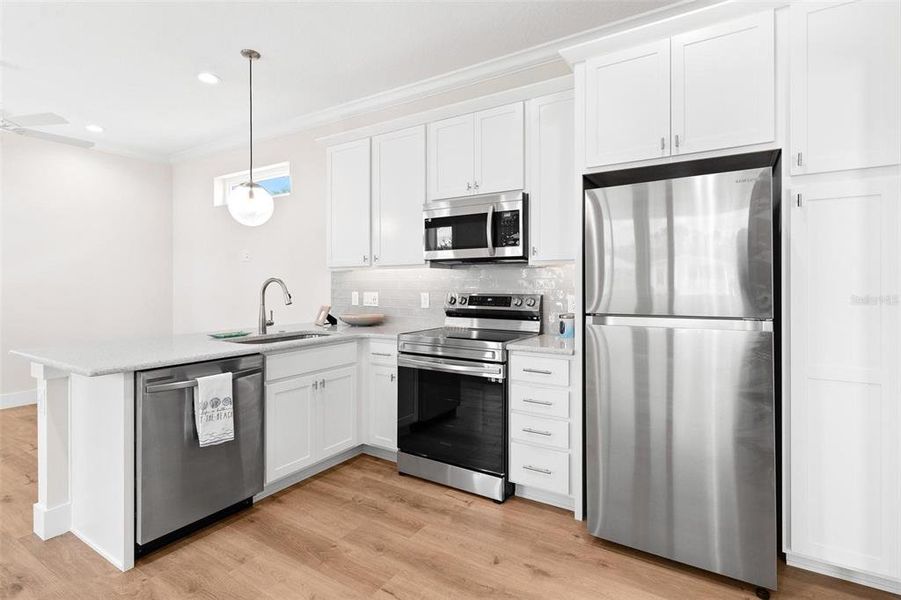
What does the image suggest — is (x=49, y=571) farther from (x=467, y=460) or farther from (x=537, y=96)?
(x=537, y=96)

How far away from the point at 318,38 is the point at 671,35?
2171 mm

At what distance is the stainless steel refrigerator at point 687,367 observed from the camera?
1923 millimetres

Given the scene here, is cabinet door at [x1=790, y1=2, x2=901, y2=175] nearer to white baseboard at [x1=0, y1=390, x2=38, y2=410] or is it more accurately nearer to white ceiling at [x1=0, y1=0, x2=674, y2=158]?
white ceiling at [x1=0, y1=0, x2=674, y2=158]

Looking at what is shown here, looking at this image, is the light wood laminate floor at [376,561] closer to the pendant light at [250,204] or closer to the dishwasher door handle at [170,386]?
the dishwasher door handle at [170,386]

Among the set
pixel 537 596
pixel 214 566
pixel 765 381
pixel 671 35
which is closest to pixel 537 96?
pixel 671 35

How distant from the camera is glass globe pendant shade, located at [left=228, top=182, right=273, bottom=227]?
2.87 meters

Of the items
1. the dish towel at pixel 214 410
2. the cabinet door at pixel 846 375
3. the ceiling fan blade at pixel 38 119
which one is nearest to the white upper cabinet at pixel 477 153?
the cabinet door at pixel 846 375

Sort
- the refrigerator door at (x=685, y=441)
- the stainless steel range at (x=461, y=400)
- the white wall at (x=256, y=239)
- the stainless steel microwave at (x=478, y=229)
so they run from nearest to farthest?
the refrigerator door at (x=685, y=441) < the stainless steel range at (x=461, y=400) < the stainless steel microwave at (x=478, y=229) < the white wall at (x=256, y=239)

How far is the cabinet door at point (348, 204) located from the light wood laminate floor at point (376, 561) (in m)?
1.92

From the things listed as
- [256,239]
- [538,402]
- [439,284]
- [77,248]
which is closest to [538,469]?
[538,402]

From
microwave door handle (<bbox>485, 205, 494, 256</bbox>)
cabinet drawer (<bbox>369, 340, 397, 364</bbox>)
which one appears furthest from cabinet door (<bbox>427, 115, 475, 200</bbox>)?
cabinet drawer (<bbox>369, 340, 397, 364</bbox>)

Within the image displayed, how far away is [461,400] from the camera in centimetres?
288

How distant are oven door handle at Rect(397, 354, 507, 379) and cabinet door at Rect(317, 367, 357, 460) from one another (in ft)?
1.48

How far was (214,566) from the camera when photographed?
213cm
